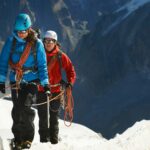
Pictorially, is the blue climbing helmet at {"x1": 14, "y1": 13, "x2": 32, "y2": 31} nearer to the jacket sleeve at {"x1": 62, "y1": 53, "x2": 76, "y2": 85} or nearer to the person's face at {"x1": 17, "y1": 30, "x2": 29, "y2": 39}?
the person's face at {"x1": 17, "y1": 30, "x2": 29, "y2": 39}

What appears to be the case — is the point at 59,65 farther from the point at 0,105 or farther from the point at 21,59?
the point at 0,105

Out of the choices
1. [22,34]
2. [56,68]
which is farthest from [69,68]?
[22,34]

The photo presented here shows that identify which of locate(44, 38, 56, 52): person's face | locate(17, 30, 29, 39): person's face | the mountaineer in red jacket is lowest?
the mountaineer in red jacket

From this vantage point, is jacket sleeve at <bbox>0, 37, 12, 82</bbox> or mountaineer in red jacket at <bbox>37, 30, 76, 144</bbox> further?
mountaineer in red jacket at <bbox>37, 30, 76, 144</bbox>

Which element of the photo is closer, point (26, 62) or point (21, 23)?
point (21, 23)

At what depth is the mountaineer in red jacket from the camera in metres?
11.0

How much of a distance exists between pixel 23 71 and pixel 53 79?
1865 mm

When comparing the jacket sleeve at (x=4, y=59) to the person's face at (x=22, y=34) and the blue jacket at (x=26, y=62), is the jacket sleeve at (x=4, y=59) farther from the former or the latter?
the person's face at (x=22, y=34)

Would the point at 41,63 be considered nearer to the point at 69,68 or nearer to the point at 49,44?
the point at 49,44

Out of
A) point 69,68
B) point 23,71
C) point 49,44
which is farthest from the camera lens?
point 69,68

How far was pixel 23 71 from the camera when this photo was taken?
9445 mm

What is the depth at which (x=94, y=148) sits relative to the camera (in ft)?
32.5

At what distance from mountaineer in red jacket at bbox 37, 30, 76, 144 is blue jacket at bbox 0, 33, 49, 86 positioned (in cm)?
146

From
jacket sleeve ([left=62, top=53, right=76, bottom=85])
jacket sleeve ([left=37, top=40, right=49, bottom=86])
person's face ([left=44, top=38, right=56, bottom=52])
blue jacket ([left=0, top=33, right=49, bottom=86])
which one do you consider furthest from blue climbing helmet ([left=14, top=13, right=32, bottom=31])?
jacket sleeve ([left=62, top=53, right=76, bottom=85])
